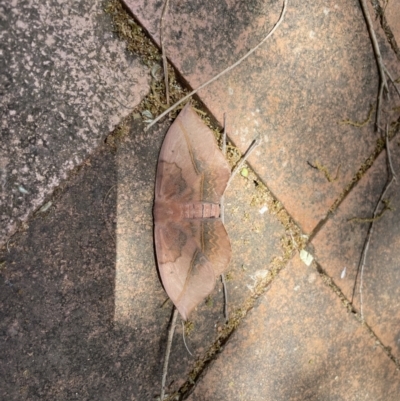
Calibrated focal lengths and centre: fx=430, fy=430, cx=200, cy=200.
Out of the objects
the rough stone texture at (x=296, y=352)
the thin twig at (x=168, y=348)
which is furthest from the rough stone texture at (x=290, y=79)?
the thin twig at (x=168, y=348)

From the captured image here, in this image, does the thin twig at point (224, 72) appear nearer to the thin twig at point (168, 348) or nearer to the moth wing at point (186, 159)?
the moth wing at point (186, 159)

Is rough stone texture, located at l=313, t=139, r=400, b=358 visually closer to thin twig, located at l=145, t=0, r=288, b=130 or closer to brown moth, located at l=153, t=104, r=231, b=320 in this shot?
brown moth, located at l=153, t=104, r=231, b=320

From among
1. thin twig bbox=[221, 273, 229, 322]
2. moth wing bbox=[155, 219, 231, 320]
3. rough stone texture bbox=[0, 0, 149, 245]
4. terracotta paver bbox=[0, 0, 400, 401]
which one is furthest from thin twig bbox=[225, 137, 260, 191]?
rough stone texture bbox=[0, 0, 149, 245]

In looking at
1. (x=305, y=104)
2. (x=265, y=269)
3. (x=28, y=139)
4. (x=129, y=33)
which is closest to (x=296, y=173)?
(x=305, y=104)

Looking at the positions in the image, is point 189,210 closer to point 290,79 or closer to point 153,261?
point 153,261

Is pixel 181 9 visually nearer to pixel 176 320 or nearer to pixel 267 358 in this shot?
pixel 176 320

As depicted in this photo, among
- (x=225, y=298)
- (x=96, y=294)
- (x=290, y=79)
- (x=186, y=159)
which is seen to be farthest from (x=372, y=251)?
(x=96, y=294)

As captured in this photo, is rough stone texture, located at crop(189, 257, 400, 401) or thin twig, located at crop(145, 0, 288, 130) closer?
A: thin twig, located at crop(145, 0, 288, 130)
